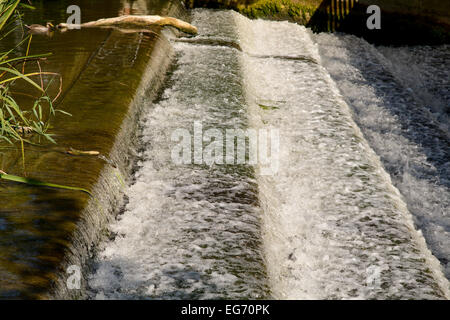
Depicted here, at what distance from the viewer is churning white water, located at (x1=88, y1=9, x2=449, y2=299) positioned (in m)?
2.10

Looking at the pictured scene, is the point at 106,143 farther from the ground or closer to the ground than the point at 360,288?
farther from the ground

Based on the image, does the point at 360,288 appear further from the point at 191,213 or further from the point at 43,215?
the point at 43,215

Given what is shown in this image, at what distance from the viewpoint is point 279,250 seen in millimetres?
2428

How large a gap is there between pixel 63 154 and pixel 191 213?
744 mm

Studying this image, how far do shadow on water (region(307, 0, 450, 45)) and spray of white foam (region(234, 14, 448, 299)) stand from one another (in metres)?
2.68

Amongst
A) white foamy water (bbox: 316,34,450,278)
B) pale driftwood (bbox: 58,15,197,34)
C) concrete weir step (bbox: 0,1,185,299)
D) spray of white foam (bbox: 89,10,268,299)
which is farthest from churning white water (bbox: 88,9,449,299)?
pale driftwood (bbox: 58,15,197,34)

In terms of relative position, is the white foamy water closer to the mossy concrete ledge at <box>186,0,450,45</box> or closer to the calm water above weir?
the calm water above weir

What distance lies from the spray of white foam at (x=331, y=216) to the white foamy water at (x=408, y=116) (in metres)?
0.25

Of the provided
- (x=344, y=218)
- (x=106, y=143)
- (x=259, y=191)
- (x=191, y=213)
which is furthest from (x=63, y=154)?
(x=344, y=218)

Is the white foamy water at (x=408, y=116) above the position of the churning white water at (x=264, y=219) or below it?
below

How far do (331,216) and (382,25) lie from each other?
4.66 m

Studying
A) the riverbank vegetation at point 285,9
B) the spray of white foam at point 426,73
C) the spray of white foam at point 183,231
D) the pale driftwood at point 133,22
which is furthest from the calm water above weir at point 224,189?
the riverbank vegetation at point 285,9

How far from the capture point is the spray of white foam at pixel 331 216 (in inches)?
88.3

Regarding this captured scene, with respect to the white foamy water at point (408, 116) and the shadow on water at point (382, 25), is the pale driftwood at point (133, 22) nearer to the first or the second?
the white foamy water at point (408, 116)
